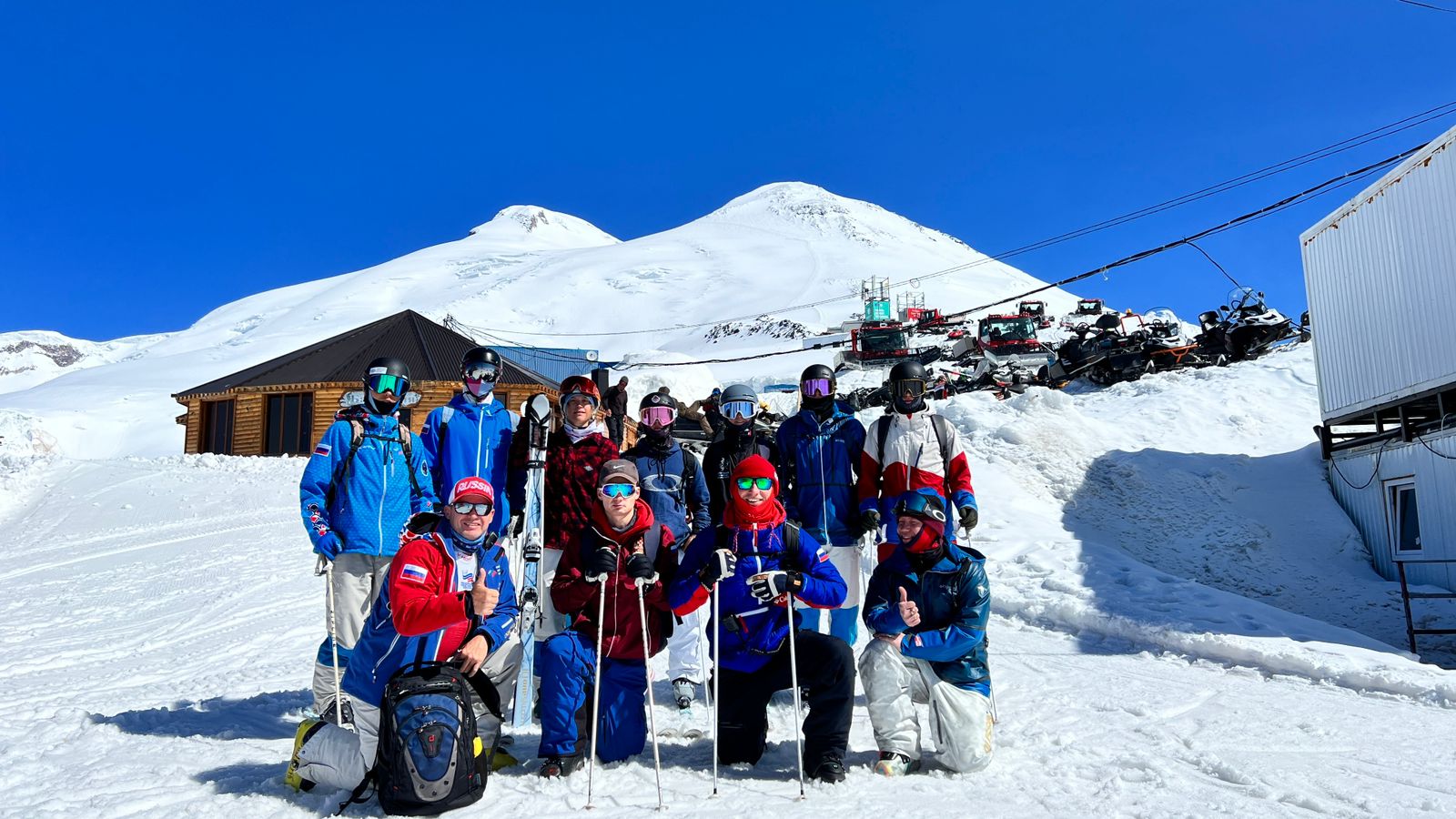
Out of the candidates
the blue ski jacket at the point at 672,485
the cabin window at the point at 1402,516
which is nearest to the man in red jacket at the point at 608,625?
the blue ski jacket at the point at 672,485

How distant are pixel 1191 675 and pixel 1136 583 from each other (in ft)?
9.07

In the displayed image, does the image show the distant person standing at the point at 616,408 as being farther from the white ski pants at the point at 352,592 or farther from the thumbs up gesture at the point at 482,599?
the thumbs up gesture at the point at 482,599

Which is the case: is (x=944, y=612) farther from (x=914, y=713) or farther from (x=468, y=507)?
(x=468, y=507)

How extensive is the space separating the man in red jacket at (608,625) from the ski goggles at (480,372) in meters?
1.12

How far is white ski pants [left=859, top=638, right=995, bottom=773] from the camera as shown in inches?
156

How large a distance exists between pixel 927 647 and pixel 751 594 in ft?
2.85

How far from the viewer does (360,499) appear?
180 inches

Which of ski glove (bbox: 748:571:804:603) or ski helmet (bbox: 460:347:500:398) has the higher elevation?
ski helmet (bbox: 460:347:500:398)

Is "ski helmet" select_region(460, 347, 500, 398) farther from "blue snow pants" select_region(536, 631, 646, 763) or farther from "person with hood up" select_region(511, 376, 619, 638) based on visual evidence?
"blue snow pants" select_region(536, 631, 646, 763)

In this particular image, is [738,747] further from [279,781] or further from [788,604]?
[279,781]

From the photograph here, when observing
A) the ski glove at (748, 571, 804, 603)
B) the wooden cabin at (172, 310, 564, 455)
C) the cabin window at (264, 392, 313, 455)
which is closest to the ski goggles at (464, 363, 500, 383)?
the ski glove at (748, 571, 804, 603)

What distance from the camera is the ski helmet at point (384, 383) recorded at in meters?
4.74

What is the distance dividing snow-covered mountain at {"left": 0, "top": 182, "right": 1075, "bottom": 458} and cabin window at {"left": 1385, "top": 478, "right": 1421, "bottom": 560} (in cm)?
2632

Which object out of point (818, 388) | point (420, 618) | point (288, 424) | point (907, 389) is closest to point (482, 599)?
point (420, 618)
